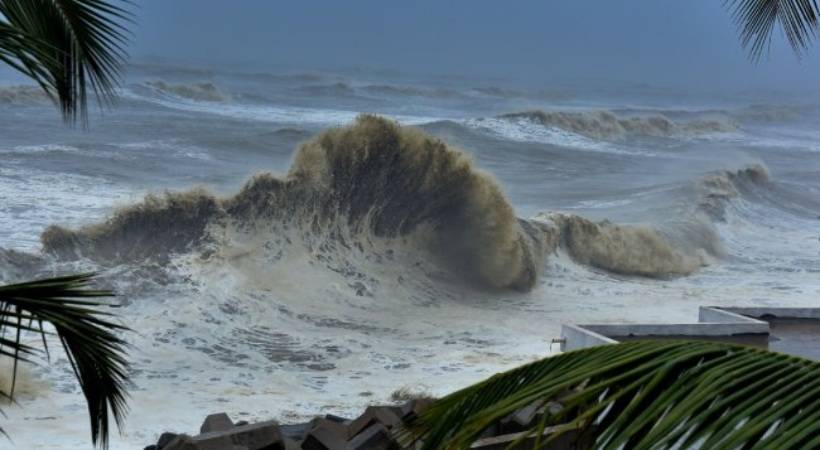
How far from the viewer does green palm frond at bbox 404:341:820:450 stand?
5.98 feet

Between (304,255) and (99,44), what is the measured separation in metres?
17.5

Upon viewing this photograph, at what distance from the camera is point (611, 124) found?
56781 millimetres

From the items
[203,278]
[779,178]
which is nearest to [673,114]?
[779,178]

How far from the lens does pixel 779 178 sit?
4134 centimetres

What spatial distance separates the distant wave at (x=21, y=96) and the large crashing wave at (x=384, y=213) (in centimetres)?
2566

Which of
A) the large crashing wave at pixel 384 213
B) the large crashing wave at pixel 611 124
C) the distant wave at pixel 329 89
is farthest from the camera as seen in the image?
the distant wave at pixel 329 89

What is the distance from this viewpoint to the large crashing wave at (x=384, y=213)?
21406 mm

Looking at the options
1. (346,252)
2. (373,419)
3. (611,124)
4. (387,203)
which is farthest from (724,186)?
(373,419)

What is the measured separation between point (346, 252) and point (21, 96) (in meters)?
28.7

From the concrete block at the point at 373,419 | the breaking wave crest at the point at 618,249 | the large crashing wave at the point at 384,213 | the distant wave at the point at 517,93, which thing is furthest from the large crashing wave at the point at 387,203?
the distant wave at the point at 517,93

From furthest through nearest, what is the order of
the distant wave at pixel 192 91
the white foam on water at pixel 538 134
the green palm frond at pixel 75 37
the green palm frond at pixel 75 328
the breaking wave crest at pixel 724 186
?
the distant wave at pixel 192 91 → the white foam on water at pixel 538 134 → the breaking wave crest at pixel 724 186 → the green palm frond at pixel 75 37 → the green palm frond at pixel 75 328

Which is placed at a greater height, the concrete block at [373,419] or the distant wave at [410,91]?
the distant wave at [410,91]

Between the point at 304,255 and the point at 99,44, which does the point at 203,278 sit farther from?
the point at 99,44

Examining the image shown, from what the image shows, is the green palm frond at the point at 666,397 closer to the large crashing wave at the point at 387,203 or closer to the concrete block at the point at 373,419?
the concrete block at the point at 373,419
